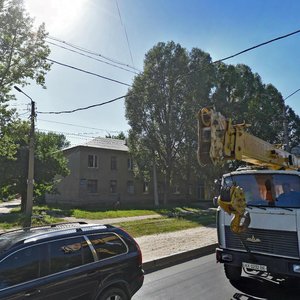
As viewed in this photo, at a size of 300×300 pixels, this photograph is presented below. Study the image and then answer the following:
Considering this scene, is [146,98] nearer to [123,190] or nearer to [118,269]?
[123,190]

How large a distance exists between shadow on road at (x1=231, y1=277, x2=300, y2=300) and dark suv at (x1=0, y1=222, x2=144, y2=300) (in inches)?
95.9

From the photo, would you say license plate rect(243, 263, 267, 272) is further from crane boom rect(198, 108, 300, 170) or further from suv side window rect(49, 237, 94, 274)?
suv side window rect(49, 237, 94, 274)

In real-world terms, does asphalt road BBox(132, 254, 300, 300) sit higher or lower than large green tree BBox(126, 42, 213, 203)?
lower

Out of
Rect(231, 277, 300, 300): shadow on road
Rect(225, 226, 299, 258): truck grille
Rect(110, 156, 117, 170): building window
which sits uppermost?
Rect(110, 156, 117, 170): building window

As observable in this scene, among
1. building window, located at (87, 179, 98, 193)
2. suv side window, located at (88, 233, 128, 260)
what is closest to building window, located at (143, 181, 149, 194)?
building window, located at (87, 179, 98, 193)

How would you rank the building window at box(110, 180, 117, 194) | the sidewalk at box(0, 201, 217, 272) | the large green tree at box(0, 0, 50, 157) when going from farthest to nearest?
the building window at box(110, 180, 117, 194), the large green tree at box(0, 0, 50, 157), the sidewalk at box(0, 201, 217, 272)

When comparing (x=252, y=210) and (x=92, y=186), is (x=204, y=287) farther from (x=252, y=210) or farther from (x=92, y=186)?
(x=92, y=186)

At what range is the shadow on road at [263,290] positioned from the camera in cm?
667

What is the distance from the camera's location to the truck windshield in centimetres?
670

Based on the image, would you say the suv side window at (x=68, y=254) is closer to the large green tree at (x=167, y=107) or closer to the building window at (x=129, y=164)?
the large green tree at (x=167, y=107)

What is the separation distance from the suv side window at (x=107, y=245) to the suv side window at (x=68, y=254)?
16 cm

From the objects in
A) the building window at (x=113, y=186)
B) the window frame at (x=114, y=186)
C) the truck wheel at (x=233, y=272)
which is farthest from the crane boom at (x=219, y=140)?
the building window at (x=113, y=186)

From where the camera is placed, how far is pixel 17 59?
55.2ft

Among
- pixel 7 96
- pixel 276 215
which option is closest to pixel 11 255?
pixel 276 215
